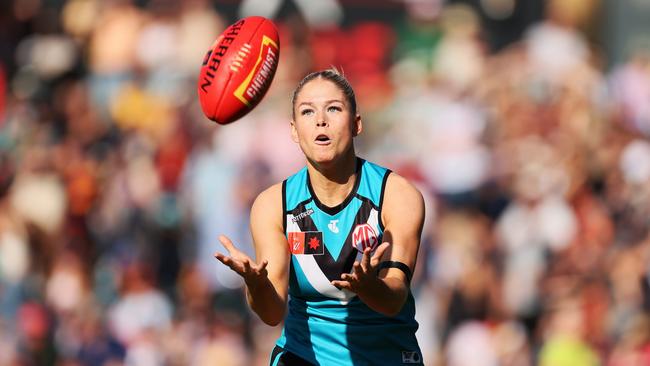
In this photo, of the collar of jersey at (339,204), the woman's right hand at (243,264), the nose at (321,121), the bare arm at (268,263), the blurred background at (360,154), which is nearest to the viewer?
the woman's right hand at (243,264)

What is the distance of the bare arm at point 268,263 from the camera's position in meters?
4.68

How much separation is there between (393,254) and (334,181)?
50 centimetres

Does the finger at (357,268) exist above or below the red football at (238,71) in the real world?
below

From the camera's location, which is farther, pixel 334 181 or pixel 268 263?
pixel 334 181

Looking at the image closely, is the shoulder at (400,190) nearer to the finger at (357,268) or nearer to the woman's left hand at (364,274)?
the woman's left hand at (364,274)

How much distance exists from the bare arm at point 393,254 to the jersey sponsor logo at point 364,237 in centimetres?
8

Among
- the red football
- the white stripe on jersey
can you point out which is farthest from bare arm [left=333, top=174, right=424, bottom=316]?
the red football

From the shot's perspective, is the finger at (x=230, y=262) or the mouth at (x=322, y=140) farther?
the mouth at (x=322, y=140)

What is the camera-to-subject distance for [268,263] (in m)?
5.13

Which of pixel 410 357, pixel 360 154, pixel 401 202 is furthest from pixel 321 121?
pixel 360 154

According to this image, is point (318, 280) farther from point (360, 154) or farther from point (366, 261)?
point (360, 154)

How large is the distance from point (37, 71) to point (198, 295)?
3031 mm

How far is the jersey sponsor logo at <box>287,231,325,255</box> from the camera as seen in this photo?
519 centimetres

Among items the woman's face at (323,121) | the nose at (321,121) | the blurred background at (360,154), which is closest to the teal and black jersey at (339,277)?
the woman's face at (323,121)
